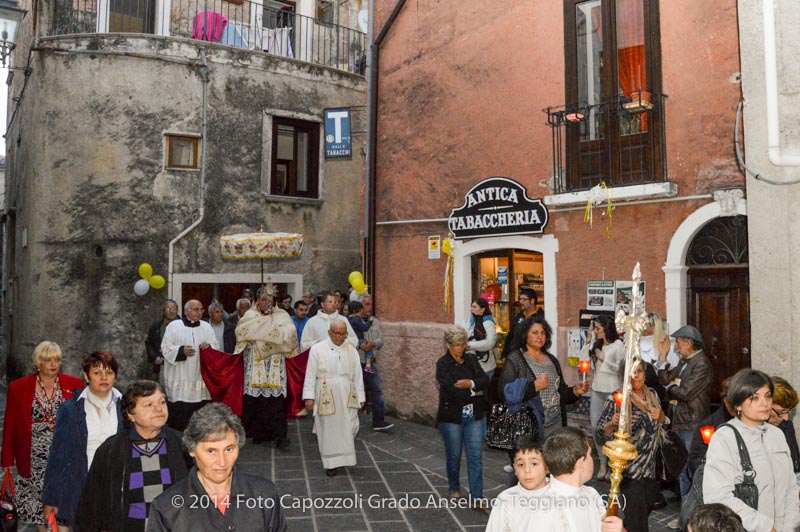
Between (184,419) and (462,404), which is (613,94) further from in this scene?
(184,419)

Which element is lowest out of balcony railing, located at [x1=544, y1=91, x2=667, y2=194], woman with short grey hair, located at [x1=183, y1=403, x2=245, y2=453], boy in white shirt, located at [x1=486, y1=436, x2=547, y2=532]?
boy in white shirt, located at [x1=486, y1=436, x2=547, y2=532]

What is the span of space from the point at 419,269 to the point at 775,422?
6.60 metres

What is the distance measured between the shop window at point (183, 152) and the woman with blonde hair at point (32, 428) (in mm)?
9423

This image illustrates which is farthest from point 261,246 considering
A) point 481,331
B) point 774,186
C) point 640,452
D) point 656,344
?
point 640,452

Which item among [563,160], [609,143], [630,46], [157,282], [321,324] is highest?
[630,46]

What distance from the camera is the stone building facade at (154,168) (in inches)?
535

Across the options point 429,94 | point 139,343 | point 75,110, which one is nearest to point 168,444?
point 429,94

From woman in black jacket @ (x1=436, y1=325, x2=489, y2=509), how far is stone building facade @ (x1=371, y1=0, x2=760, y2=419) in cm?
268

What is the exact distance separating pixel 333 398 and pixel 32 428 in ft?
10.3

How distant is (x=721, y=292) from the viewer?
305 inches

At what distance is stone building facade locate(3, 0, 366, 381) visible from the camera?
13.6 meters

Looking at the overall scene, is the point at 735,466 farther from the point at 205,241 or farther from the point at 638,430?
the point at 205,241

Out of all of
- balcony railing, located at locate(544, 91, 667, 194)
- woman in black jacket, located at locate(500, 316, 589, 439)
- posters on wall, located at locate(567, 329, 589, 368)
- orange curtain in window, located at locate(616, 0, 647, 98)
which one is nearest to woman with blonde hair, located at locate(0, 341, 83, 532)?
woman in black jacket, located at locate(500, 316, 589, 439)

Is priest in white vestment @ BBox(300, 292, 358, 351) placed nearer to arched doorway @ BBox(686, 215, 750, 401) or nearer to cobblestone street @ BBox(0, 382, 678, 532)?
cobblestone street @ BBox(0, 382, 678, 532)
